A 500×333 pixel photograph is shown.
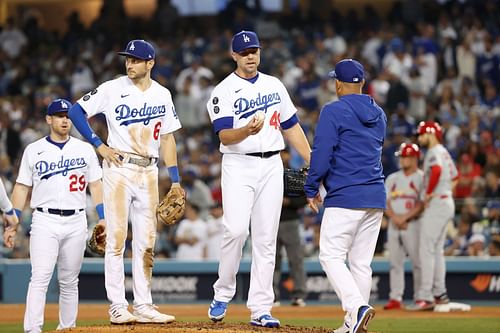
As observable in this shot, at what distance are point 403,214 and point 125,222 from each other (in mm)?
6007

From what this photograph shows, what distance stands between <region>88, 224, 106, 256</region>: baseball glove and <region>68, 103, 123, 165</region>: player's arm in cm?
109

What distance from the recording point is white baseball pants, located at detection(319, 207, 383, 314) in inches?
332

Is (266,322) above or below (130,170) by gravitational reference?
below

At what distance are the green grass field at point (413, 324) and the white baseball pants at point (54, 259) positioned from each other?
6.18 feet

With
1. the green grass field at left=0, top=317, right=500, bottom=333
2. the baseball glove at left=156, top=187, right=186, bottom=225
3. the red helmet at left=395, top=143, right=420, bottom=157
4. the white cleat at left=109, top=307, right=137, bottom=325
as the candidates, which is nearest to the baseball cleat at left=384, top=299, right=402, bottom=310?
the green grass field at left=0, top=317, right=500, bottom=333

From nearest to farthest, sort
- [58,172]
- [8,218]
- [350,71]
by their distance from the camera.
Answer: [350,71] → [8,218] → [58,172]

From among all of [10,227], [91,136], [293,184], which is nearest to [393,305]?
[293,184]

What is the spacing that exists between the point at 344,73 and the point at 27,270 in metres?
9.69

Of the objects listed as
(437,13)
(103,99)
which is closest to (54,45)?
(437,13)

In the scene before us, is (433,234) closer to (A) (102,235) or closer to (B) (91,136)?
(A) (102,235)

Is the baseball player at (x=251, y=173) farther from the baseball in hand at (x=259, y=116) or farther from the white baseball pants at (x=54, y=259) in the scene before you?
the white baseball pants at (x=54, y=259)

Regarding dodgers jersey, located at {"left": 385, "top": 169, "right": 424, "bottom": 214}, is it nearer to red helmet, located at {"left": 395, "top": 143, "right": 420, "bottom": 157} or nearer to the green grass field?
red helmet, located at {"left": 395, "top": 143, "right": 420, "bottom": 157}

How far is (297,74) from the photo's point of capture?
22.6 meters

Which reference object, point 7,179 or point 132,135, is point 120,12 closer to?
point 7,179
